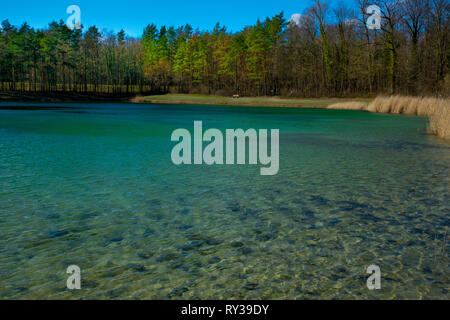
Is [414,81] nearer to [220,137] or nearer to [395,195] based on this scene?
[220,137]

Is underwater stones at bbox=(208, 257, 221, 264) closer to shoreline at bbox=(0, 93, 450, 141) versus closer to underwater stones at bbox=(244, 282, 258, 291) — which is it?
underwater stones at bbox=(244, 282, 258, 291)

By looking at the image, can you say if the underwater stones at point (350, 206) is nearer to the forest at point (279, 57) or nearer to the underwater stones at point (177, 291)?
the underwater stones at point (177, 291)

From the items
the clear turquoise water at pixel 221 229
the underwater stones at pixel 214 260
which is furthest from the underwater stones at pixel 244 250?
the underwater stones at pixel 214 260

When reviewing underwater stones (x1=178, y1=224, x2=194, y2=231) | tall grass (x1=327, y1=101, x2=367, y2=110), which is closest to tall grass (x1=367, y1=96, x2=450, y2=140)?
tall grass (x1=327, y1=101, x2=367, y2=110)

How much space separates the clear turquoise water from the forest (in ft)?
103

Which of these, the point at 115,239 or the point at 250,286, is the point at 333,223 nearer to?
the point at 250,286

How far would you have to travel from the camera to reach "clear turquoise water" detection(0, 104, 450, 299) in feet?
11.4

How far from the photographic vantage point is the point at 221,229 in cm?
486

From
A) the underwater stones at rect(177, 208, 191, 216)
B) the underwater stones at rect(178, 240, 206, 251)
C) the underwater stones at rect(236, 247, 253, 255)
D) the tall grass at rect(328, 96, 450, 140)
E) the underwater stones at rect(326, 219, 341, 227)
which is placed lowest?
the underwater stones at rect(236, 247, 253, 255)

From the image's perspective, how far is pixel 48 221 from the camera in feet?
16.5

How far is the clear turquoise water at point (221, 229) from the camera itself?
3.48m

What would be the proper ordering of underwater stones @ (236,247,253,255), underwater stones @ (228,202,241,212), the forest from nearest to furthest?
1. underwater stones @ (236,247,253,255)
2. underwater stones @ (228,202,241,212)
3. the forest

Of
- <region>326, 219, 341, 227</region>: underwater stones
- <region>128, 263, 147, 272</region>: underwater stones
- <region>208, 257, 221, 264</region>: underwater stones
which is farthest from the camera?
<region>326, 219, 341, 227</region>: underwater stones

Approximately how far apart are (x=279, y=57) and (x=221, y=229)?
6492 cm
